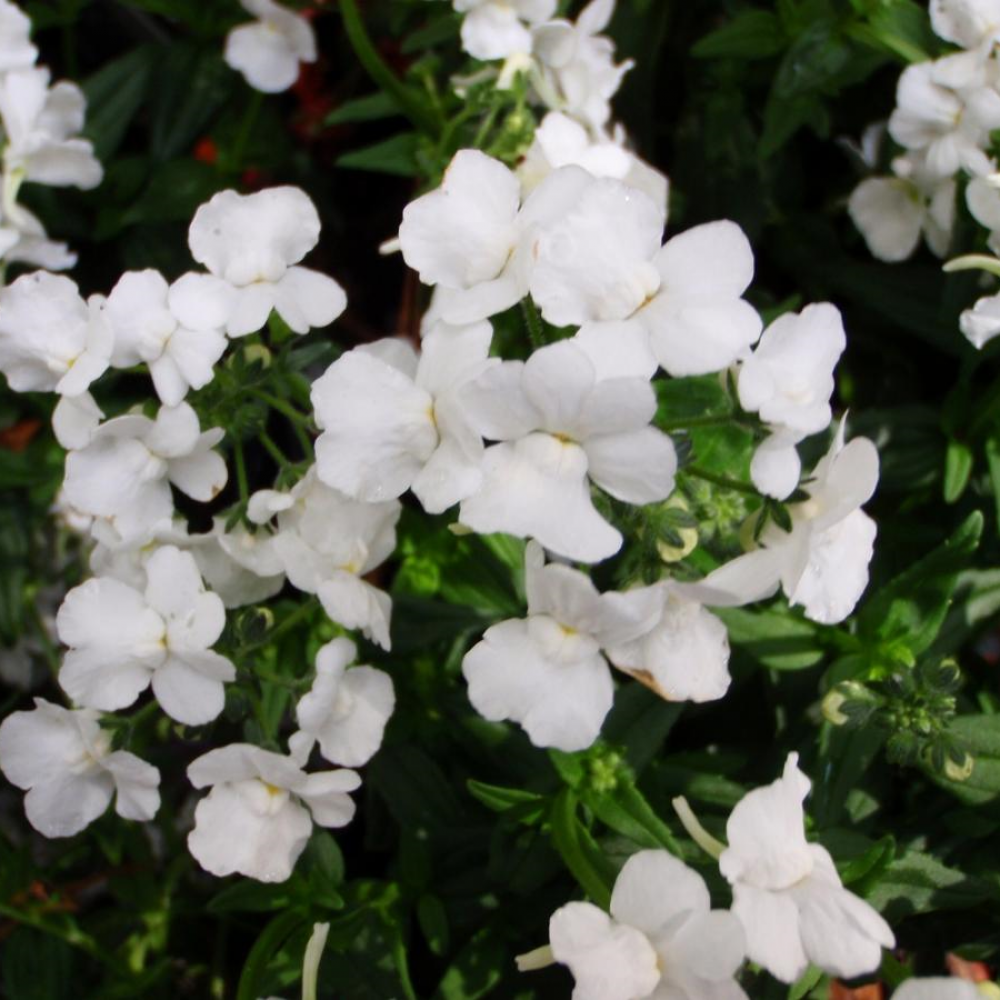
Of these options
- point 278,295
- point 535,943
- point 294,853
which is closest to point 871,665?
point 535,943

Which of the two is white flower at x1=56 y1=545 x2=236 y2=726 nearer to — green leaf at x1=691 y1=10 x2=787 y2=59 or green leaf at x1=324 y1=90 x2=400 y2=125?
green leaf at x1=324 y1=90 x2=400 y2=125

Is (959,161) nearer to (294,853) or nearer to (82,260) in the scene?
(294,853)

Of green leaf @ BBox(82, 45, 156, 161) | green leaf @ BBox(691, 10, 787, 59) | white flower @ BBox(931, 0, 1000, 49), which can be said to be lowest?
green leaf @ BBox(82, 45, 156, 161)

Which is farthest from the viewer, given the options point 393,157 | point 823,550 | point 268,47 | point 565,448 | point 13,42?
point 268,47

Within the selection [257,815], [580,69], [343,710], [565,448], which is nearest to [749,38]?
[580,69]

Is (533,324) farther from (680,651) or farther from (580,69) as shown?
(580,69)

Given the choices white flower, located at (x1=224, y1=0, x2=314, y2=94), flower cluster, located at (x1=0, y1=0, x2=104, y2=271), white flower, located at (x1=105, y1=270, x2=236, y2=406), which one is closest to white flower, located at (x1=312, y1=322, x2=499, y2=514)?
white flower, located at (x1=105, y1=270, x2=236, y2=406)

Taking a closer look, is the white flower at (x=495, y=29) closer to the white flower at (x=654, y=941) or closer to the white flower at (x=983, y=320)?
the white flower at (x=983, y=320)
